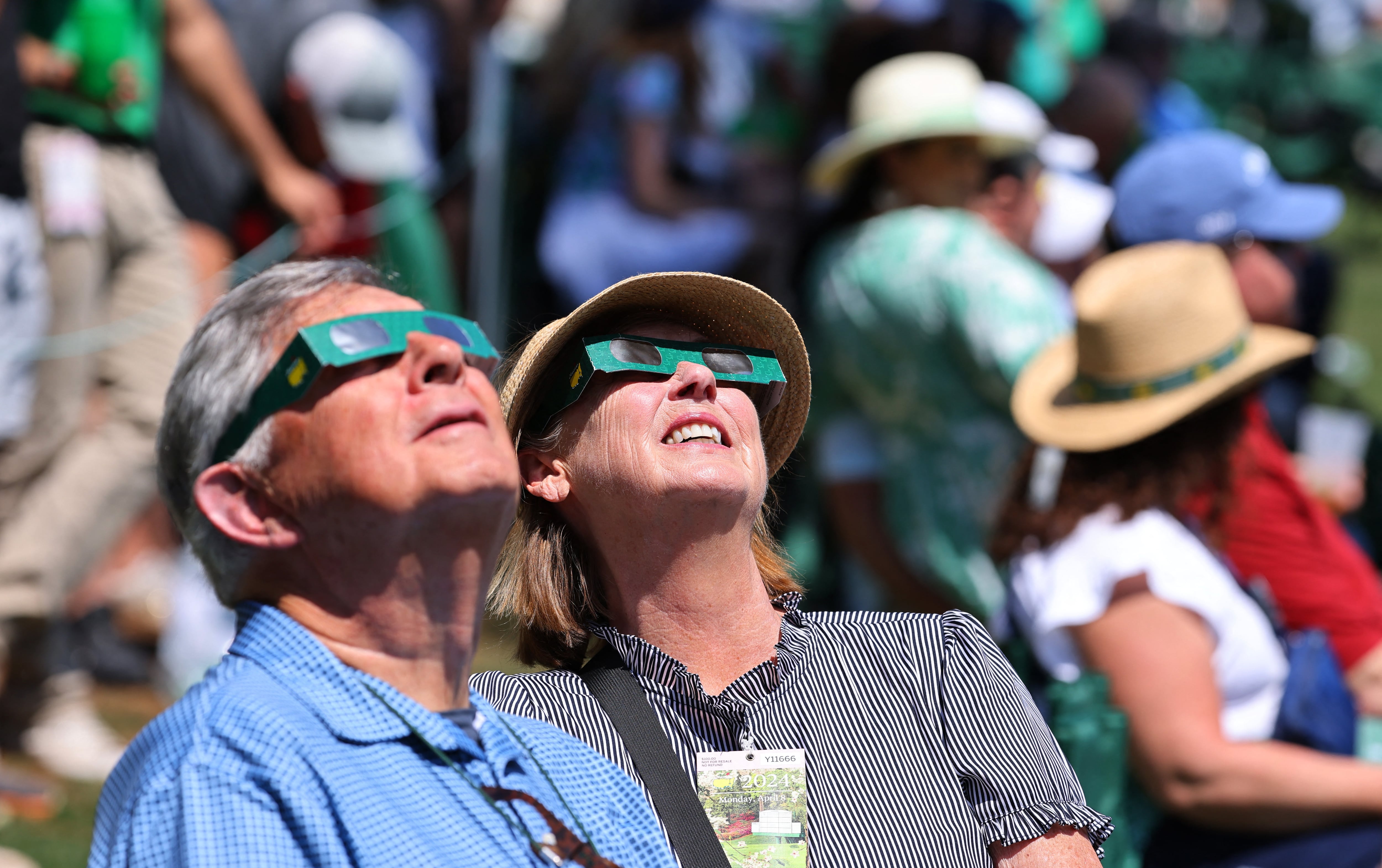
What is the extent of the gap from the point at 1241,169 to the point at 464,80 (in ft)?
12.0

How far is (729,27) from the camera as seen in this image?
640 cm

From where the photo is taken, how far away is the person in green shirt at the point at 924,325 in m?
4.38

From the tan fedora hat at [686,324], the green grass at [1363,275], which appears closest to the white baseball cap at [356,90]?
the tan fedora hat at [686,324]

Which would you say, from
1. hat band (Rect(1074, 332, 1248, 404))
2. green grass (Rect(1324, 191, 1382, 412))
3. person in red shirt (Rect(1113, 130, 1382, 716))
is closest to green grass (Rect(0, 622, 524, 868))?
hat band (Rect(1074, 332, 1248, 404))

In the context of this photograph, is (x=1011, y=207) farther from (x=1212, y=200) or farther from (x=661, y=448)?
(x=661, y=448)

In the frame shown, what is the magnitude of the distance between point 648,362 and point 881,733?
640 millimetres

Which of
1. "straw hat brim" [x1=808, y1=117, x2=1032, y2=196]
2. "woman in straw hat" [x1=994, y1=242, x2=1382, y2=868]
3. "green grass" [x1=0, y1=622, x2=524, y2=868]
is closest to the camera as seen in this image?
"woman in straw hat" [x1=994, y1=242, x2=1382, y2=868]

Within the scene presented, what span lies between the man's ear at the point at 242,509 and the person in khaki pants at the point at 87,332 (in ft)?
7.94

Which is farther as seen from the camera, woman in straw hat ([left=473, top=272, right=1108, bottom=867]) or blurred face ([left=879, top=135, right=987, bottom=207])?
blurred face ([left=879, top=135, right=987, bottom=207])

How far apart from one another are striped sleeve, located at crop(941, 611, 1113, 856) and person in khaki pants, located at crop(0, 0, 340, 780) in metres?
2.58

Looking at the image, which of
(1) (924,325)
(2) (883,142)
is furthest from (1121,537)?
(2) (883,142)

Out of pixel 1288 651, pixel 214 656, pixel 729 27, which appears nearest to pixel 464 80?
pixel 729 27

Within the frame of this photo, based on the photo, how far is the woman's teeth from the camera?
7.46 ft

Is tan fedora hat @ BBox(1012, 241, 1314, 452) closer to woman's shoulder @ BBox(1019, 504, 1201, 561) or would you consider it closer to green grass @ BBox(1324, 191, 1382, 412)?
woman's shoulder @ BBox(1019, 504, 1201, 561)
